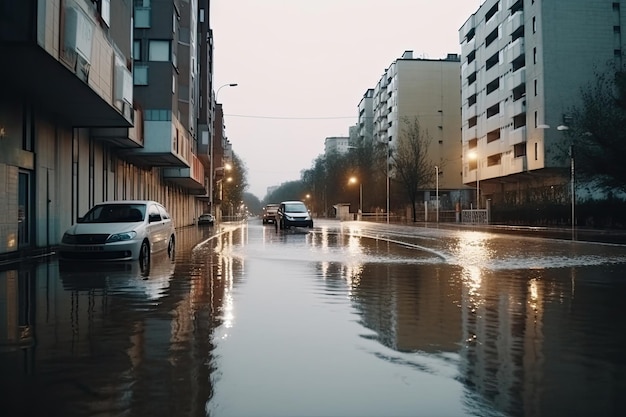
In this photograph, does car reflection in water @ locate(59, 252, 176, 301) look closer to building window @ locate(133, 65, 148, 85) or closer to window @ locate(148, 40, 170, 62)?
building window @ locate(133, 65, 148, 85)

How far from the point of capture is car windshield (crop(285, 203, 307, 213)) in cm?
3900

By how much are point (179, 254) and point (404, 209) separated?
59.6 m

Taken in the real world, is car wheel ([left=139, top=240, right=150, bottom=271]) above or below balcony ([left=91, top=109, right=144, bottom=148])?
below

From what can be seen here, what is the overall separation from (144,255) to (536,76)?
47274 millimetres

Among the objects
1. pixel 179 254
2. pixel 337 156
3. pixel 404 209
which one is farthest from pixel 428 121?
pixel 179 254

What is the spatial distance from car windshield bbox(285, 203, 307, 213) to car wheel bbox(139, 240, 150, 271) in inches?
970

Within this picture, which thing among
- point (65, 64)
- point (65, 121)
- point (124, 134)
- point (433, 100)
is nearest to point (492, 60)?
point (433, 100)

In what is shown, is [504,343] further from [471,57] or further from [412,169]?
[471,57]

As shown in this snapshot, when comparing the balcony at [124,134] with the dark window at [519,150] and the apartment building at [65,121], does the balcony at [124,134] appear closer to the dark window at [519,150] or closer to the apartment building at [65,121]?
the apartment building at [65,121]

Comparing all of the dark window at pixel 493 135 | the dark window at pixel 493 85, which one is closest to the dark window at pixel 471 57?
the dark window at pixel 493 85

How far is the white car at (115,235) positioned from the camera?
13258 millimetres

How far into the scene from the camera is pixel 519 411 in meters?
3.99

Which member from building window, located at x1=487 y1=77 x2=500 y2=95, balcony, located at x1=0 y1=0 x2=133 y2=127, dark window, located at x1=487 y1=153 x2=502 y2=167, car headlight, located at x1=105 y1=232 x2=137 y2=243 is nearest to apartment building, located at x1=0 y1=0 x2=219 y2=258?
balcony, located at x1=0 y1=0 x2=133 y2=127

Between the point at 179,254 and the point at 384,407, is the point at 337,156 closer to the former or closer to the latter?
the point at 179,254
